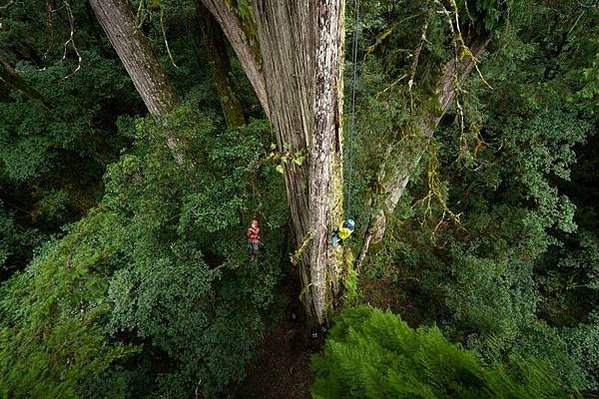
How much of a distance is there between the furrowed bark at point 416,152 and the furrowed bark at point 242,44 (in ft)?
4.79

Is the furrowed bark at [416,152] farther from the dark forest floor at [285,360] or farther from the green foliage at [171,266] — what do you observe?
the dark forest floor at [285,360]

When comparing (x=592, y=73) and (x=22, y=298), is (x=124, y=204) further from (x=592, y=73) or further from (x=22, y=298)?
(x=592, y=73)

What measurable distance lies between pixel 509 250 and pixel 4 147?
7.91 meters

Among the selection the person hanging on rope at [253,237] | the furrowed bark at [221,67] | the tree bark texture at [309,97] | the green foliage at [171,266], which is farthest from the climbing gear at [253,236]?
the furrowed bark at [221,67]

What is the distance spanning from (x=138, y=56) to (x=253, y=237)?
101 inches

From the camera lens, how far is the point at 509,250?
5375 millimetres

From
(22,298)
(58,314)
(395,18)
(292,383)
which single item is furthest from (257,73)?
(292,383)

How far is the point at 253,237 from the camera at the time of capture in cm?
364

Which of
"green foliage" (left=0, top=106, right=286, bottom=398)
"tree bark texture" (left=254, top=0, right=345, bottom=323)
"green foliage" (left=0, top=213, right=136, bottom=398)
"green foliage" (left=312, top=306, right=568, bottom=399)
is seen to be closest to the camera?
"green foliage" (left=312, top=306, right=568, bottom=399)

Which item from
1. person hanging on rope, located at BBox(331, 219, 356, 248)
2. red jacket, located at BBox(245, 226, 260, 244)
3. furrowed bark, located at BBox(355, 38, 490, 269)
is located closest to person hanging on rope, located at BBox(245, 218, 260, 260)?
red jacket, located at BBox(245, 226, 260, 244)

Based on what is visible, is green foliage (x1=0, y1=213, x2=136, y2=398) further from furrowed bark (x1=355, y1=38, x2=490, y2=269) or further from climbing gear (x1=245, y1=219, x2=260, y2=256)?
furrowed bark (x1=355, y1=38, x2=490, y2=269)

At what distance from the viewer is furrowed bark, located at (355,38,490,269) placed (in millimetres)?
3652

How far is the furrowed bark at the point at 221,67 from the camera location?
475 centimetres

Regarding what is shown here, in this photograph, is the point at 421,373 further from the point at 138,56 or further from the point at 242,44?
the point at 138,56
